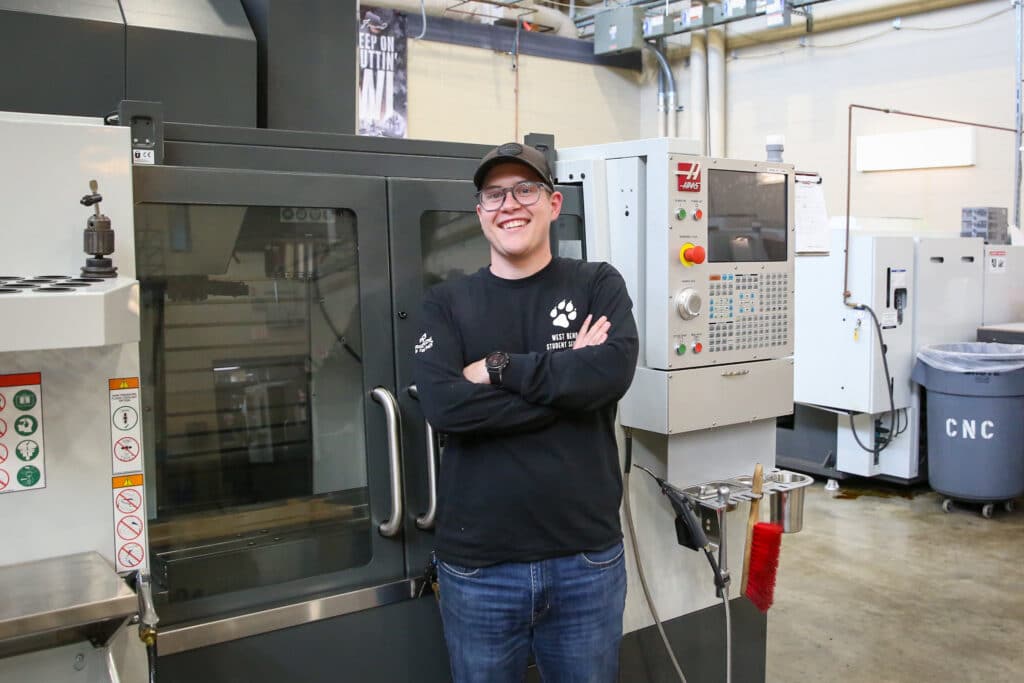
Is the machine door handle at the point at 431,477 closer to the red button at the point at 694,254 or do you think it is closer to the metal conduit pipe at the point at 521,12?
the red button at the point at 694,254

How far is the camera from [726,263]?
209 cm

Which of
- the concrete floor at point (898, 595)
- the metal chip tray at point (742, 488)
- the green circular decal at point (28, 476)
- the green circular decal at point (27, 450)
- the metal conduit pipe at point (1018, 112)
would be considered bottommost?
the concrete floor at point (898, 595)

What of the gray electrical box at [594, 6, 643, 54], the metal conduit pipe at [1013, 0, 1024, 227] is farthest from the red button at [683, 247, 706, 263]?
the gray electrical box at [594, 6, 643, 54]

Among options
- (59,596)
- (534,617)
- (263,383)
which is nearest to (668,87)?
(263,383)

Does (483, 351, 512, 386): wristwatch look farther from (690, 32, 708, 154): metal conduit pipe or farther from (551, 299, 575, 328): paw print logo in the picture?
(690, 32, 708, 154): metal conduit pipe

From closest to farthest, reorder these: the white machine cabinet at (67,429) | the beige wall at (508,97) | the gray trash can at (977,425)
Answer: the white machine cabinet at (67,429)
the gray trash can at (977,425)
the beige wall at (508,97)

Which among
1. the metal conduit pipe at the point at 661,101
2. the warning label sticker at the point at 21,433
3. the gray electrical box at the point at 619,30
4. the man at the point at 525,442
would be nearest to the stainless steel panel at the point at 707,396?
the man at the point at 525,442

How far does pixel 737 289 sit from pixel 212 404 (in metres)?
1.19

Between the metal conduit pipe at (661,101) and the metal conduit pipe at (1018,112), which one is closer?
the metal conduit pipe at (1018,112)

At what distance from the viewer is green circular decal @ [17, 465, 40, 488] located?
4.16 feet

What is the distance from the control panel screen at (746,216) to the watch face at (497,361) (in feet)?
2.44

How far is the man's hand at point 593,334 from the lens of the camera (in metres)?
1.57

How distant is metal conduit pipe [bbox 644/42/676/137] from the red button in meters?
5.30

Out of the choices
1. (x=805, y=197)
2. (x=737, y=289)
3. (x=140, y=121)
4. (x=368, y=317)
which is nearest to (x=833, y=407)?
(x=805, y=197)
